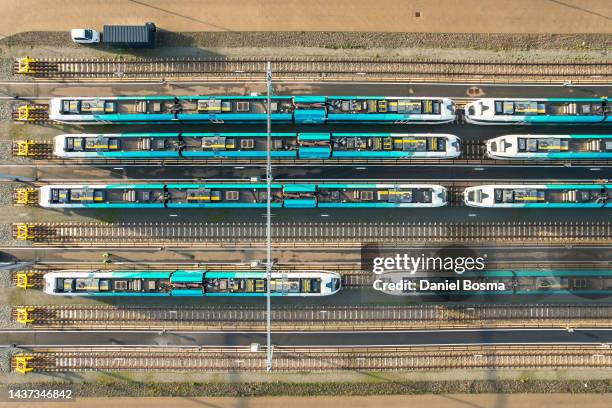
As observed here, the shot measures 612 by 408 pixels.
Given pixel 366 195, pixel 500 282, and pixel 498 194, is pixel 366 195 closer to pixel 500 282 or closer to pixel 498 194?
pixel 498 194

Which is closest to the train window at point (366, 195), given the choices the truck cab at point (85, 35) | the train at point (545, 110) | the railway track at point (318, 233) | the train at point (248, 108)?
the railway track at point (318, 233)

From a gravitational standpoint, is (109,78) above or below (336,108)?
above

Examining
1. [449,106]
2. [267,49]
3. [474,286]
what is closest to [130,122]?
[267,49]

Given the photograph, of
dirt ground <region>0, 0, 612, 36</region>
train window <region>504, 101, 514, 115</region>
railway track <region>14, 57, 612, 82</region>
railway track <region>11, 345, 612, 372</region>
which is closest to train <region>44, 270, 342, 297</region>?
railway track <region>11, 345, 612, 372</region>

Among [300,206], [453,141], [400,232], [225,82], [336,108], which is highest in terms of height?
[225,82]

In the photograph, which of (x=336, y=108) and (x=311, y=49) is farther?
(x=311, y=49)

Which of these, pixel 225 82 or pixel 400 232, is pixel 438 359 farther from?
pixel 225 82
